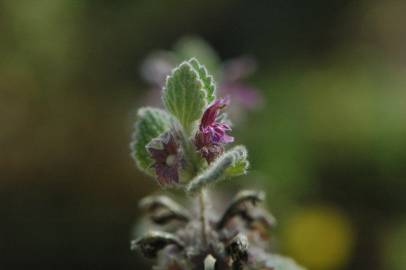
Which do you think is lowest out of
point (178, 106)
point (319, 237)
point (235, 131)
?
point (178, 106)

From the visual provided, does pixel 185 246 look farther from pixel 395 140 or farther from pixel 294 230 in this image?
pixel 395 140

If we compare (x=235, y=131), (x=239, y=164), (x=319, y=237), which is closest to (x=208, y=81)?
(x=239, y=164)

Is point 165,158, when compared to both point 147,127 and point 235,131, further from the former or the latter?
point 235,131

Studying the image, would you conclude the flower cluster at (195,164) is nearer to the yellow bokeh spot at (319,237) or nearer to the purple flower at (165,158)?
the purple flower at (165,158)

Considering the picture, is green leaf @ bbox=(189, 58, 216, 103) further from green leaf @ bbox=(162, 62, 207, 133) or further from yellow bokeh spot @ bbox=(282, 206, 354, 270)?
yellow bokeh spot @ bbox=(282, 206, 354, 270)

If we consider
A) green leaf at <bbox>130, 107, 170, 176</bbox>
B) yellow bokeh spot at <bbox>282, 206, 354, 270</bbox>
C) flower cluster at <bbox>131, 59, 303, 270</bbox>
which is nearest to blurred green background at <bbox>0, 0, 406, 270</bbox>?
yellow bokeh spot at <bbox>282, 206, 354, 270</bbox>

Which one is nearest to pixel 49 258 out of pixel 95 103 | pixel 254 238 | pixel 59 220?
pixel 59 220

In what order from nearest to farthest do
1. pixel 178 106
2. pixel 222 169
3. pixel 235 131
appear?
pixel 222 169 < pixel 178 106 < pixel 235 131
